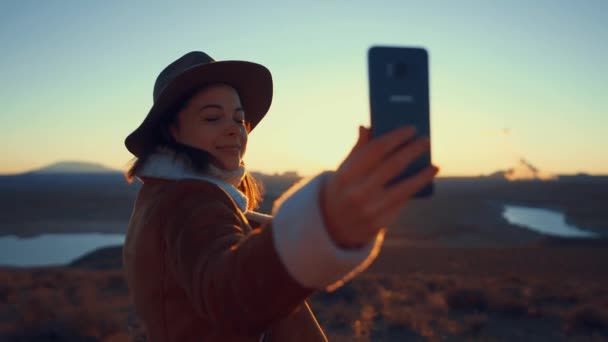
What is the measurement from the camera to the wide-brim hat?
A: 2036mm

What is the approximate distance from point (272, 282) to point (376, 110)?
0.40 metres

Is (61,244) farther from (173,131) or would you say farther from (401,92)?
(401,92)

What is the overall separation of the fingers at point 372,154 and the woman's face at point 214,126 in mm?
1140

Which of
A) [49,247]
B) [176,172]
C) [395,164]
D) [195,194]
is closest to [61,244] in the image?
[49,247]

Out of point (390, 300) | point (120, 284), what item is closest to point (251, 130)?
point (390, 300)

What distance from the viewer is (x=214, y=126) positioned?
2.02m

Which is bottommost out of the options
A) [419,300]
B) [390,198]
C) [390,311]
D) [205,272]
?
[419,300]

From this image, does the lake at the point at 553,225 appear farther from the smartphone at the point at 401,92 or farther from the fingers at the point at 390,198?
the fingers at the point at 390,198

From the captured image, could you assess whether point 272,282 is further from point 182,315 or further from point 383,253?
point 383,253

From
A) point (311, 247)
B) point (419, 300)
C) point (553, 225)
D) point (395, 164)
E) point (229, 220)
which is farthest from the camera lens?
point (553, 225)

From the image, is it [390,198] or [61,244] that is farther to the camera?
[61,244]

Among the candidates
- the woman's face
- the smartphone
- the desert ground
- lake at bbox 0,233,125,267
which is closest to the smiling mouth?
the woman's face

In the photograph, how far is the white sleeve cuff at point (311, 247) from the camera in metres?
1.03

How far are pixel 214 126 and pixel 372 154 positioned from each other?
3.97ft
